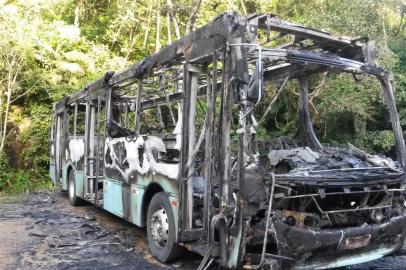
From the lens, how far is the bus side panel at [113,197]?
25.3 feet

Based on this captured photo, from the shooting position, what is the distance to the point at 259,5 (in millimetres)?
19422

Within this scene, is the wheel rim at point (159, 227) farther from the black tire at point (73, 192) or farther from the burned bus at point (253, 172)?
the black tire at point (73, 192)

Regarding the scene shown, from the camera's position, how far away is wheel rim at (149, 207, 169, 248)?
6.13 m

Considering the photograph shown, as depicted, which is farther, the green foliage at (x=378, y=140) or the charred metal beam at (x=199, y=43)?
the green foliage at (x=378, y=140)

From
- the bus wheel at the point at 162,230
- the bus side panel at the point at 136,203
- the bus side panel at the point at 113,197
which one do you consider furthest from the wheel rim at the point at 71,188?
the bus wheel at the point at 162,230

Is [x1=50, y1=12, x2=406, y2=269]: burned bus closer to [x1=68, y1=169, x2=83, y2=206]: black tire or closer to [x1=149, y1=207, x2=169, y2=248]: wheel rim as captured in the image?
[x1=149, y1=207, x2=169, y2=248]: wheel rim

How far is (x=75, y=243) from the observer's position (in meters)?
7.50

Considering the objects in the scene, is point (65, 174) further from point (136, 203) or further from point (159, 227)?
point (159, 227)

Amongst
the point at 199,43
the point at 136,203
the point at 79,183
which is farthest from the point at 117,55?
the point at 199,43

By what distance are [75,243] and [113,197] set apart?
1022 mm

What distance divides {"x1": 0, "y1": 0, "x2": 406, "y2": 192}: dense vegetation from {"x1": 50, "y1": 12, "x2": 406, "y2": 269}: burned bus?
5128 mm

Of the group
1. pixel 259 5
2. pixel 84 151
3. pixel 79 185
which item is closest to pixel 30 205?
pixel 79 185

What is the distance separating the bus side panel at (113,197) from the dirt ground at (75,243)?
48 centimetres

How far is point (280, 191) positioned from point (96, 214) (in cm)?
648
